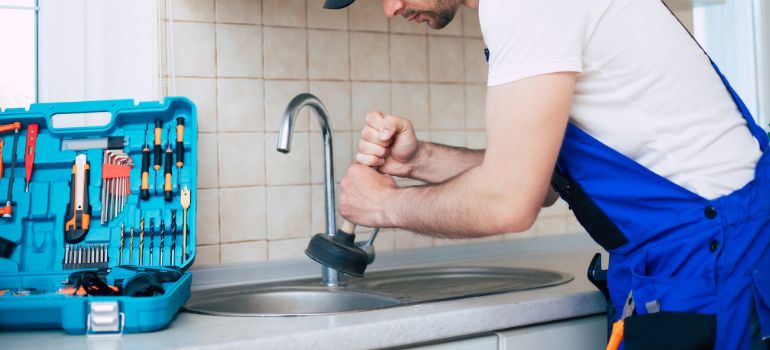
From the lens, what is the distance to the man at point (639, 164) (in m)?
1.00

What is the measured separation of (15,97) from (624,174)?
3.99 feet

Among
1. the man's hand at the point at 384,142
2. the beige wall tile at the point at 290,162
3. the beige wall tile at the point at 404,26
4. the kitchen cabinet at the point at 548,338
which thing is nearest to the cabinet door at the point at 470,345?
the kitchen cabinet at the point at 548,338

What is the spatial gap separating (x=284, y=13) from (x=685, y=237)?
3.29 feet

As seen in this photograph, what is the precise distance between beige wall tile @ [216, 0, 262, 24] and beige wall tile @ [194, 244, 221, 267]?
474 mm

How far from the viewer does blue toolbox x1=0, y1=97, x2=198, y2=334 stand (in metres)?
1.42

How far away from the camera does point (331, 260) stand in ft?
4.11

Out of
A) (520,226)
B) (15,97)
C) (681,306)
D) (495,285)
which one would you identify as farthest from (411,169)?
(15,97)

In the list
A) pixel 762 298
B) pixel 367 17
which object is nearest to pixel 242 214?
pixel 367 17

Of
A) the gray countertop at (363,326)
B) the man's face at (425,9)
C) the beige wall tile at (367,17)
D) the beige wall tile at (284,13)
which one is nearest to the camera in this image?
the gray countertop at (363,326)

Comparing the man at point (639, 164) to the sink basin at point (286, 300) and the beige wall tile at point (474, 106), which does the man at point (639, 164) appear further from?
the beige wall tile at point (474, 106)

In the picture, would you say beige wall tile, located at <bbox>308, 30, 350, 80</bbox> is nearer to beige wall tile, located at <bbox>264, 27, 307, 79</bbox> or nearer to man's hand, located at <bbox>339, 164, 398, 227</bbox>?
beige wall tile, located at <bbox>264, 27, 307, 79</bbox>

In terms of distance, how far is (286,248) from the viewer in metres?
1.73

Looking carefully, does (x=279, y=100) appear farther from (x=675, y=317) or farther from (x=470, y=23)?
(x=675, y=317)

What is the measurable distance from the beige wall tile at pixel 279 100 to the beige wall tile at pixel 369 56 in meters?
0.14
